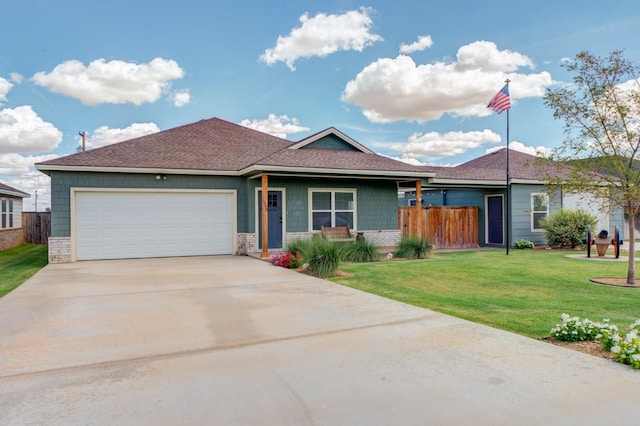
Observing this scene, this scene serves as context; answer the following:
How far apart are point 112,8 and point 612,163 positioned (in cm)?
1451

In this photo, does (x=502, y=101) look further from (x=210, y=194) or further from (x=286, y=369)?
(x=286, y=369)

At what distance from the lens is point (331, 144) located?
1611 cm

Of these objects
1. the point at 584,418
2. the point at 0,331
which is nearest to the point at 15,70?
the point at 0,331

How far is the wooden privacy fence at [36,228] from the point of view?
2347 cm

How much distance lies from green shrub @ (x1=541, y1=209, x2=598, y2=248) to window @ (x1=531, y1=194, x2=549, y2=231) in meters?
0.86

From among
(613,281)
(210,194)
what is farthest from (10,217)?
(613,281)

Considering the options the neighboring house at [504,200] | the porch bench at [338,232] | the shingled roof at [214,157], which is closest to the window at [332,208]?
the porch bench at [338,232]

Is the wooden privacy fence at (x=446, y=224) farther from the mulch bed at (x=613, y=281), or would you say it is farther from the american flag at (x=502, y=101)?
the mulch bed at (x=613, y=281)

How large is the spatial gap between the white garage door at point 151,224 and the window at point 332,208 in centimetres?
295

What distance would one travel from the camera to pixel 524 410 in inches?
118

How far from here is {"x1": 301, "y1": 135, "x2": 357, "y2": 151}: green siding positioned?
15860 millimetres

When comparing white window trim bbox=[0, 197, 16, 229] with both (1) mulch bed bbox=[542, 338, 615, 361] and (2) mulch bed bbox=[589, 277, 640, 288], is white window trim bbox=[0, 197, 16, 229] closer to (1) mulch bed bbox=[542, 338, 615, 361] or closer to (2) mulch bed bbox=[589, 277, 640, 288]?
(1) mulch bed bbox=[542, 338, 615, 361]

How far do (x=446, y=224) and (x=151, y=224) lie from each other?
456 inches

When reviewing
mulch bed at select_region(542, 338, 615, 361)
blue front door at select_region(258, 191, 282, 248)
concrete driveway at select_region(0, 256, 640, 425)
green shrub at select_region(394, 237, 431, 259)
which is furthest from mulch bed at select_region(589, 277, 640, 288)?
blue front door at select_region(258, 191, 282, 248)
